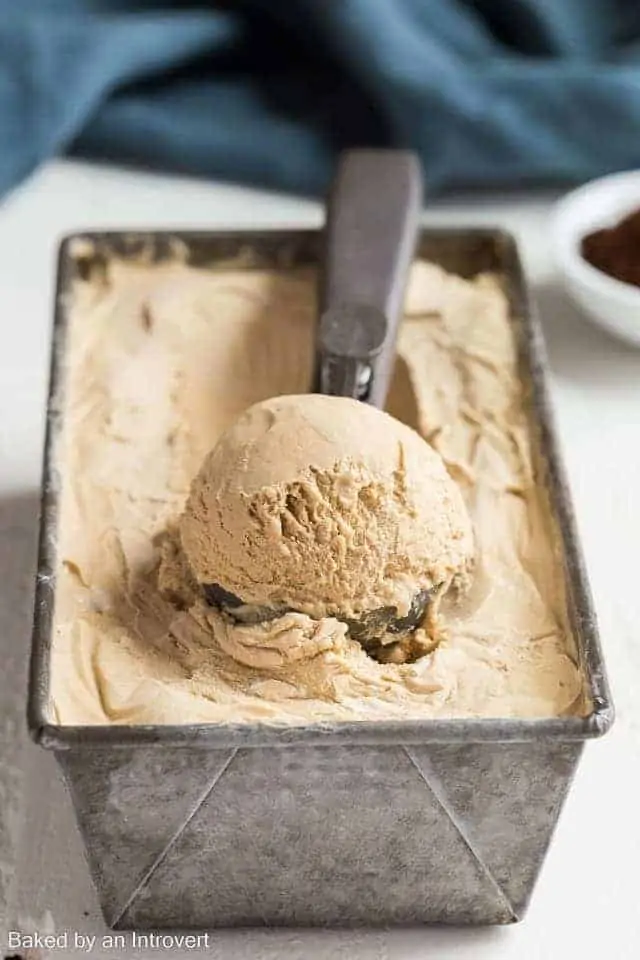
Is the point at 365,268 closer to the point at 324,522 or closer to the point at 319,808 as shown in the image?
the point at 324,522

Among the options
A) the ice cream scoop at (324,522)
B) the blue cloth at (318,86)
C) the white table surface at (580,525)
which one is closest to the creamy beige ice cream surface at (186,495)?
the ice cream scoop at (324,522)

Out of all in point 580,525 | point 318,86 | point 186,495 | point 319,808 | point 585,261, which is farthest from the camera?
point 318,86

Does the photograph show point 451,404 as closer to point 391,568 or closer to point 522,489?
point 522,489

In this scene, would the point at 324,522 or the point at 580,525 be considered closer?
the point at 324,522

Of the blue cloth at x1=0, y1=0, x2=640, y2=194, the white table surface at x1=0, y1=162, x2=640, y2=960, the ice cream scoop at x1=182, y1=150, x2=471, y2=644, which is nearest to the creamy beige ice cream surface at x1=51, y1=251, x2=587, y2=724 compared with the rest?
the ice cream scoop at x1=182, y1=150, x2=471, y2=644

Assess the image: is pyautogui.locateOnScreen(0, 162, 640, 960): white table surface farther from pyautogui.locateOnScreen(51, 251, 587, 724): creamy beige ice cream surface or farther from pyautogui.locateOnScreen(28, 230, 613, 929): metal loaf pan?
pyautogui.locateOnScreen(51, 251, 587, 724): creamy beige ice cream surface

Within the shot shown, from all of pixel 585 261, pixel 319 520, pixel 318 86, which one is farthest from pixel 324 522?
pixel 318 86
